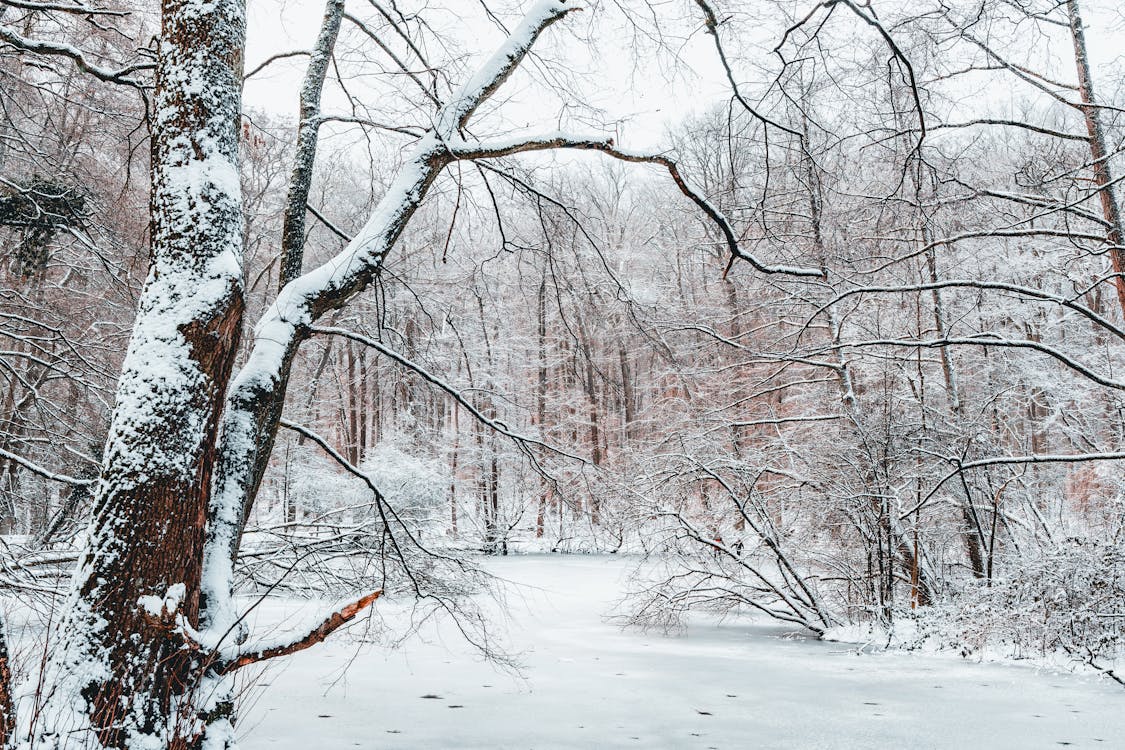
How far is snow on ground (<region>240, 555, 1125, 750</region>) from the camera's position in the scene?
441 cm

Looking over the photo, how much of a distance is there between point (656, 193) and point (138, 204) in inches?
559

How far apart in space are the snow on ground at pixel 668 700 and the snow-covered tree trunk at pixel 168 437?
1.43 meters

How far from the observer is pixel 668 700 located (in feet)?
17.6

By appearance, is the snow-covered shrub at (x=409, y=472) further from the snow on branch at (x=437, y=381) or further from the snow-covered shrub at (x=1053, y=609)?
the snow on branch at (x=437, y=381)

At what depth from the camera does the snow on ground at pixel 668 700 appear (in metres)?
4.41

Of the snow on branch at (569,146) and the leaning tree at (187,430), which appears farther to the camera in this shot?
the snow on branch at (569,146)

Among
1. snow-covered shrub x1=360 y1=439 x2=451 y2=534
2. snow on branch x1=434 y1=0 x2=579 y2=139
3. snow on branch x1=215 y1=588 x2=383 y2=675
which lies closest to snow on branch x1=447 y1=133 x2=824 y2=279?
snow on branch x1=434 y1=0 x2=579 y2=139

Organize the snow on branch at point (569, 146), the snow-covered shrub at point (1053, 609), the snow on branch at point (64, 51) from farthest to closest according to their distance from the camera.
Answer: the snow-covered shrub at point (1053, 609)
the snow on branch at point (569, 146)
the snow on branch at point (64, 51)

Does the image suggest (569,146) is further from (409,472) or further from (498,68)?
(409,472)

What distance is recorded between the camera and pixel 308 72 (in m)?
4.16

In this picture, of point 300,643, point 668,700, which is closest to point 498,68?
point 300,643

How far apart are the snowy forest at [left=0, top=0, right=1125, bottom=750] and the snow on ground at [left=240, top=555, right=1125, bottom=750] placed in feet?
0.45

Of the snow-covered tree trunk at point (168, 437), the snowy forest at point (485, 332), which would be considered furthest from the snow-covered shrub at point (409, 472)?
the snow-covered tree trunk at point (168, 437)

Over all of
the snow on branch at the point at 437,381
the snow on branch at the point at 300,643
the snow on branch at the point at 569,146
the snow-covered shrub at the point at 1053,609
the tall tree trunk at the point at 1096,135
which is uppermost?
the tall tree trunk at the point at 1096,135
